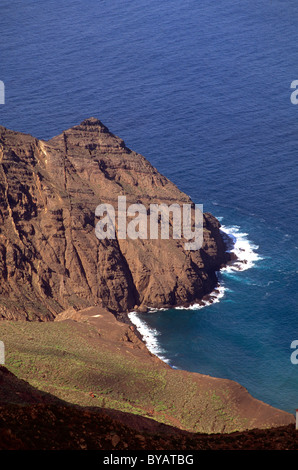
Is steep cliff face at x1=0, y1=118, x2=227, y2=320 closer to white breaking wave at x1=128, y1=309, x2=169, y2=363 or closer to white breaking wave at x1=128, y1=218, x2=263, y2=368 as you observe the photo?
white breaking wave at x1=128, y1=218, x2=263, y2=368

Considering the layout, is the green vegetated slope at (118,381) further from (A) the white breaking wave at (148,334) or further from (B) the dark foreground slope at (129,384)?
(A) the white breaking wave at (148,334)

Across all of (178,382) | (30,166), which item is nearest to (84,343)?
(178,382)

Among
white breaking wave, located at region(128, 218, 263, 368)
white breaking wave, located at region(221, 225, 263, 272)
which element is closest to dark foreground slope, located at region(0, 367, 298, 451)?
white breaking wave, located at region(128, 218, 263, 368)

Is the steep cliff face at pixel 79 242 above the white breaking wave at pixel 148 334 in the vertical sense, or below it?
above

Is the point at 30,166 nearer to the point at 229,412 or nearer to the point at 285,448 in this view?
the point at 229,412

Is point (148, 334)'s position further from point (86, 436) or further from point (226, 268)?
point (86, 436)

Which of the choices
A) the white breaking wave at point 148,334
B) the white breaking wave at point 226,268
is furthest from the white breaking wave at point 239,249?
the white breaking wave at point 148,334
